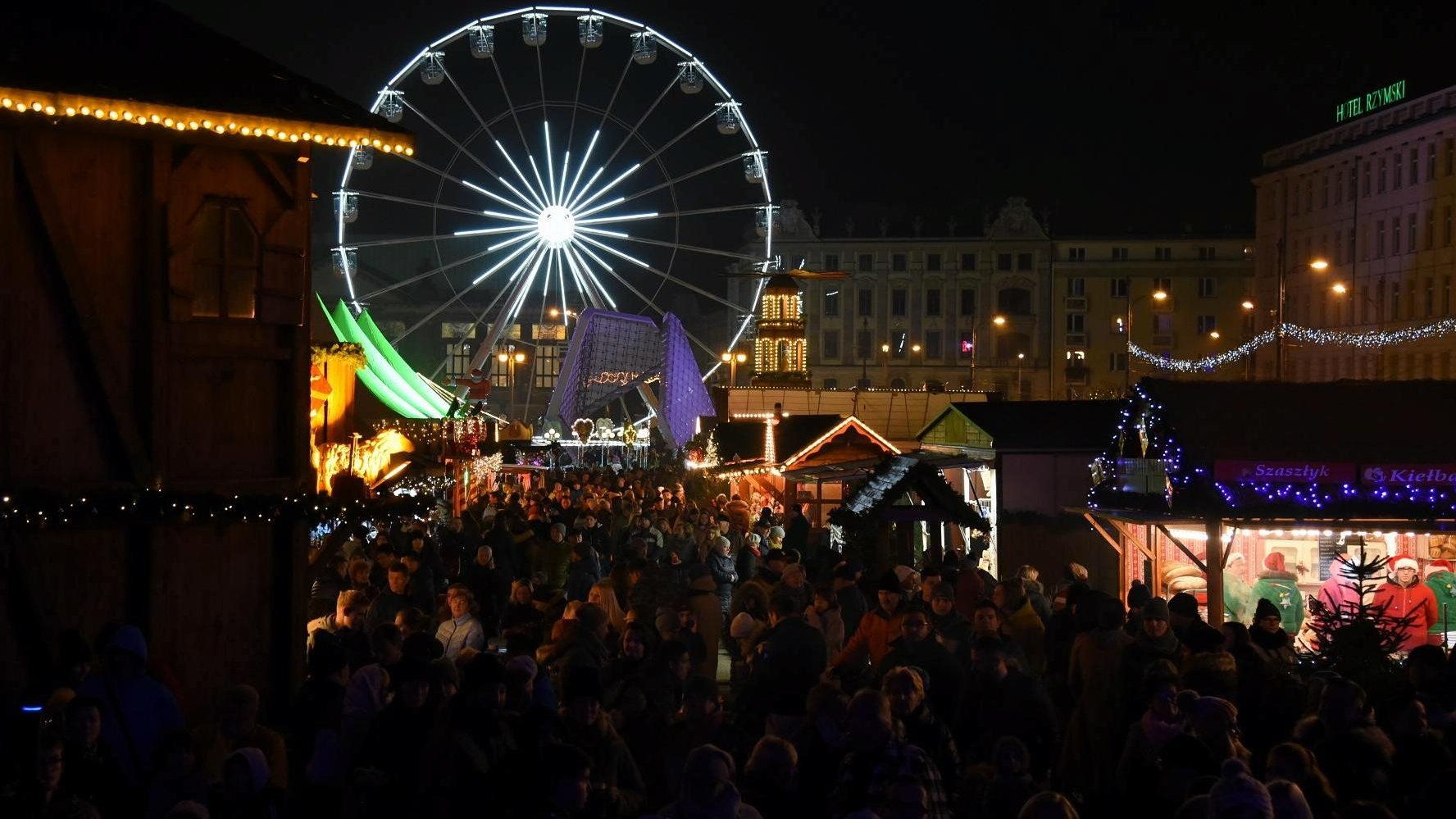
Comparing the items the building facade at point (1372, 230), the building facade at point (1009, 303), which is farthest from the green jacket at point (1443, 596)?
the building facade at point (1009, 303)

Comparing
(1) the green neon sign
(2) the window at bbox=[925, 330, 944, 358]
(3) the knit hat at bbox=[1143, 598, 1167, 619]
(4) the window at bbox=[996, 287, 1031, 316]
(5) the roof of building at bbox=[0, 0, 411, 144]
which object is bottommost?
(3) the knit hat at bbox=[1143, 598, 1167, 619]

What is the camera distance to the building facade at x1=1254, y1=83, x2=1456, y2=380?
6725cm

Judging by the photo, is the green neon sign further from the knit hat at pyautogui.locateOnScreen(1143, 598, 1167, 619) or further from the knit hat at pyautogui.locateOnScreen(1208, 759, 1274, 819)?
the knit hat at pyautogui.locateOnScreen(1208, 759, 1274, 819)

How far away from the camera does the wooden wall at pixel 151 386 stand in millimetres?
10750

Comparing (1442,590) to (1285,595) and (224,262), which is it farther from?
(224,262)

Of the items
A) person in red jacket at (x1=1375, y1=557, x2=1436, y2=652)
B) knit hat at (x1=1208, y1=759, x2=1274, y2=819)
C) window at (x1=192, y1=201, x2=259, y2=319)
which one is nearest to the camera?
knit hat at (x1=1208, y1=759, x2=1274, y2=819)

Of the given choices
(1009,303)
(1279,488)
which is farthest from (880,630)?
(1009,303)

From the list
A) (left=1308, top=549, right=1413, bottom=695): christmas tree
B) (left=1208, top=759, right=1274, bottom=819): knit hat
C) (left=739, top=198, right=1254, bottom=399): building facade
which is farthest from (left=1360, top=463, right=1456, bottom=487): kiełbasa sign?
(left=739, top=198, right=1254, bottom=399): building facade

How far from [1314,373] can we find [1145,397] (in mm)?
58626

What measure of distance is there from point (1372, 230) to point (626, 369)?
39599 mm

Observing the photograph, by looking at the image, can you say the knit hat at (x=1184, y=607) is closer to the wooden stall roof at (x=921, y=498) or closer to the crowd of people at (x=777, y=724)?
the crowd of people at (x=777, y=724)

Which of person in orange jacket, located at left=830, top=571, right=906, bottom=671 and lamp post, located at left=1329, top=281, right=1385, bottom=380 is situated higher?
lamp post, located at left=1329, top=281, right=1385, bottom=380

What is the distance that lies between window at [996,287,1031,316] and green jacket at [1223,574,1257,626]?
87457mm

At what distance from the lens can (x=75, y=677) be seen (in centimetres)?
924
